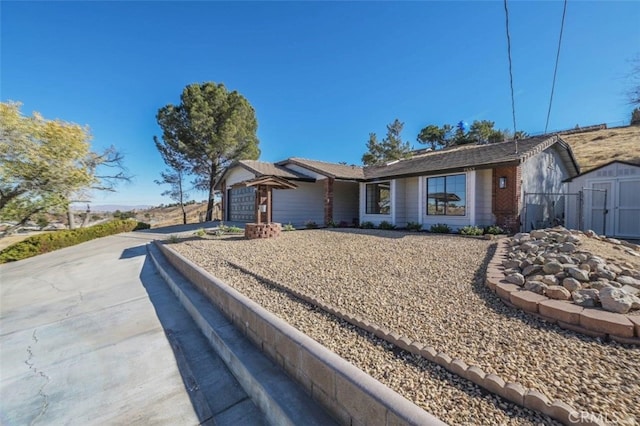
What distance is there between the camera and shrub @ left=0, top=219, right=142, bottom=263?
12.5 meters

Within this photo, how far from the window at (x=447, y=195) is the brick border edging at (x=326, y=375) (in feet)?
30.8

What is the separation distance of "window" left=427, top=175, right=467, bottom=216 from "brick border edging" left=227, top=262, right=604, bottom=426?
8905 millimetres

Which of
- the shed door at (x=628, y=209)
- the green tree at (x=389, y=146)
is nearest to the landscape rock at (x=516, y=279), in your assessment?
the shed door at (x=628, y=209)

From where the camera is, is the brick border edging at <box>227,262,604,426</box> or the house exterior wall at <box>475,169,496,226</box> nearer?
the brick border edging at <box>227,262,604,426</box>

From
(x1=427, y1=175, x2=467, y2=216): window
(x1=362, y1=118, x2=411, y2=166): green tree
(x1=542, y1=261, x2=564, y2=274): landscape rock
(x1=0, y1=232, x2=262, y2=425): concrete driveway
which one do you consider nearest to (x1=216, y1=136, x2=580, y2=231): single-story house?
(x1=427, y1=175, x2=467, y2=216): window

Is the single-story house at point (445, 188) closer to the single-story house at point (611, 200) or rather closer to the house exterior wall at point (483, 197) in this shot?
the house exterior wall at point (483, 197)

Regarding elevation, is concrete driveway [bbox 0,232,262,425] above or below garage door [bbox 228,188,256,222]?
below

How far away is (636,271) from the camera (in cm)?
368

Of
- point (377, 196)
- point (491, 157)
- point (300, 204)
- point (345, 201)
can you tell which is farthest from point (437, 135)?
point (491, 157)

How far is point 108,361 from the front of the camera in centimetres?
368

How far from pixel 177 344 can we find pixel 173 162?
2145 centimetres

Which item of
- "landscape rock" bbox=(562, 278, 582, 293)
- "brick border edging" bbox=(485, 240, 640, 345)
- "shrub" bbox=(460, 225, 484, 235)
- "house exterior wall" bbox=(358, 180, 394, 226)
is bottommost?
"brick border edging" bbox=(485, 240, 640, 345)

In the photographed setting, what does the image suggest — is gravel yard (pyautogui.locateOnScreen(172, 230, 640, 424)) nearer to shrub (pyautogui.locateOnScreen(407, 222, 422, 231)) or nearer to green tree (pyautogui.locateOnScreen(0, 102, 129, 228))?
shrub (pyautogui.locateOnScreen(407, 222, 422, 231))

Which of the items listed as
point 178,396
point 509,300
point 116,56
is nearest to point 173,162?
point 116,56
